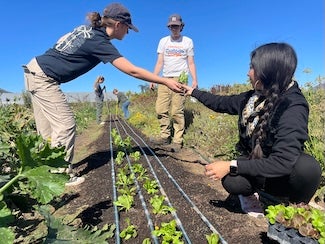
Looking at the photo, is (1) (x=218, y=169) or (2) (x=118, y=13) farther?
(2) (x=118, y=13)

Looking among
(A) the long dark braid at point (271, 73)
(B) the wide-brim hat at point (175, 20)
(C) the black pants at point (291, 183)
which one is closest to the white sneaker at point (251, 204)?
(C) the black pants at point (291, 183)

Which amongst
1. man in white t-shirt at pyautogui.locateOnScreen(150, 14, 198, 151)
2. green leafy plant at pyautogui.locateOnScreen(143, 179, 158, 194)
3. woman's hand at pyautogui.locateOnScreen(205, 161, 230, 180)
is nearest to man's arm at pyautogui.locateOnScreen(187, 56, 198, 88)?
man in white t-shirt at pyautogui.locateOnScreen(150, 14, 198, 151)

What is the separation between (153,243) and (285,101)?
1.25 m

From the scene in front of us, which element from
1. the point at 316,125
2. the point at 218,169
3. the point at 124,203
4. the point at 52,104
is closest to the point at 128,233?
the point at 124,203

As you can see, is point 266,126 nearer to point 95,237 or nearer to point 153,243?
point 153,243

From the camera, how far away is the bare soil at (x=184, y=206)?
246cm

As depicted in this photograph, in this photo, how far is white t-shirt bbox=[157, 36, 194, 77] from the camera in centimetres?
561

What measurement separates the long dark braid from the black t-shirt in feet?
5.37

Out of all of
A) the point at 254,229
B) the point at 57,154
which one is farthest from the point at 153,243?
the point at 57,154

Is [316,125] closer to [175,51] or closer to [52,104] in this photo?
[175,51]

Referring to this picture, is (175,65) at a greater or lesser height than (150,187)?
greater

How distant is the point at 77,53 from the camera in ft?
11.9

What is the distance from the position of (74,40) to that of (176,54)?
7.56 ft

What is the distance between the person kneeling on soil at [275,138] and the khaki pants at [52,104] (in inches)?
71.6
